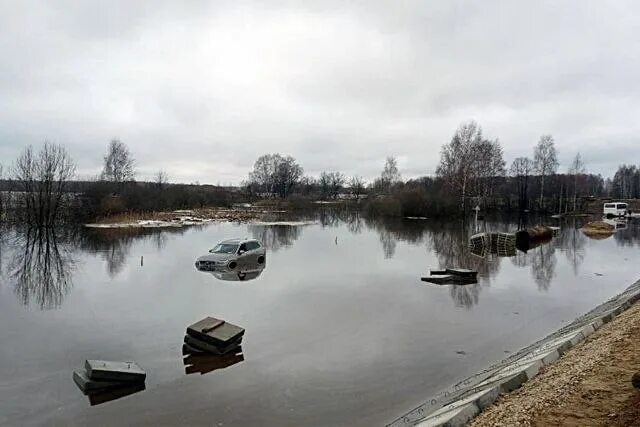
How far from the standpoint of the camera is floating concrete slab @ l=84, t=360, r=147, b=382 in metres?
9.00

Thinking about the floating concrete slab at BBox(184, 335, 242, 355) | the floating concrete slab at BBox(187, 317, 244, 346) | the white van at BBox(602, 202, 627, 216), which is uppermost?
the white van at BBox(602, 202, 627, 216)

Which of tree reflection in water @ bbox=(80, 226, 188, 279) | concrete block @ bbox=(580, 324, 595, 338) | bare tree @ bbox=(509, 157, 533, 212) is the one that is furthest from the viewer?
bare tree @ bbox=(509, 157, 533, 212)

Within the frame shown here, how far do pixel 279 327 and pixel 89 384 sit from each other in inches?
218

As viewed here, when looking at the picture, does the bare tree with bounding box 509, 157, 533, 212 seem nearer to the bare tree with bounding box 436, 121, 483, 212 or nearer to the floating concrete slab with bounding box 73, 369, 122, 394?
the bare tree with bounding box 436, 121, 483, 212

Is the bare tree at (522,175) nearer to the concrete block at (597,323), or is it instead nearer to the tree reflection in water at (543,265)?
the tree reflection in water at (543,265)

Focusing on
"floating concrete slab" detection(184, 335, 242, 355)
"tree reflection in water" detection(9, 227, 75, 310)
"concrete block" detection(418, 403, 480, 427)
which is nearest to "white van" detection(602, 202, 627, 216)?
"tree reflection in water" detection(9, 227, 75, 310)

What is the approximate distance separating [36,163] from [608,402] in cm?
6484

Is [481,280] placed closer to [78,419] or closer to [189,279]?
[189,279]

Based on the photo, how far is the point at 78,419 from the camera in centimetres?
786

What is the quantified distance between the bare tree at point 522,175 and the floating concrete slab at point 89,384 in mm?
93629

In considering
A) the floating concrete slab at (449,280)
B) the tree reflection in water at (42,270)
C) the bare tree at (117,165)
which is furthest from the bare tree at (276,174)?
the floating concrete slab at (449,280)

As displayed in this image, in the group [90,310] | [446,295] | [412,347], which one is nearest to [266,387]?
[412,347]

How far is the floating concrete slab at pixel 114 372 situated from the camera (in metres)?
9.00

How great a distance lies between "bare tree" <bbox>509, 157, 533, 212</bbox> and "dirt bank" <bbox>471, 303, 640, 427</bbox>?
90512 millimetres
